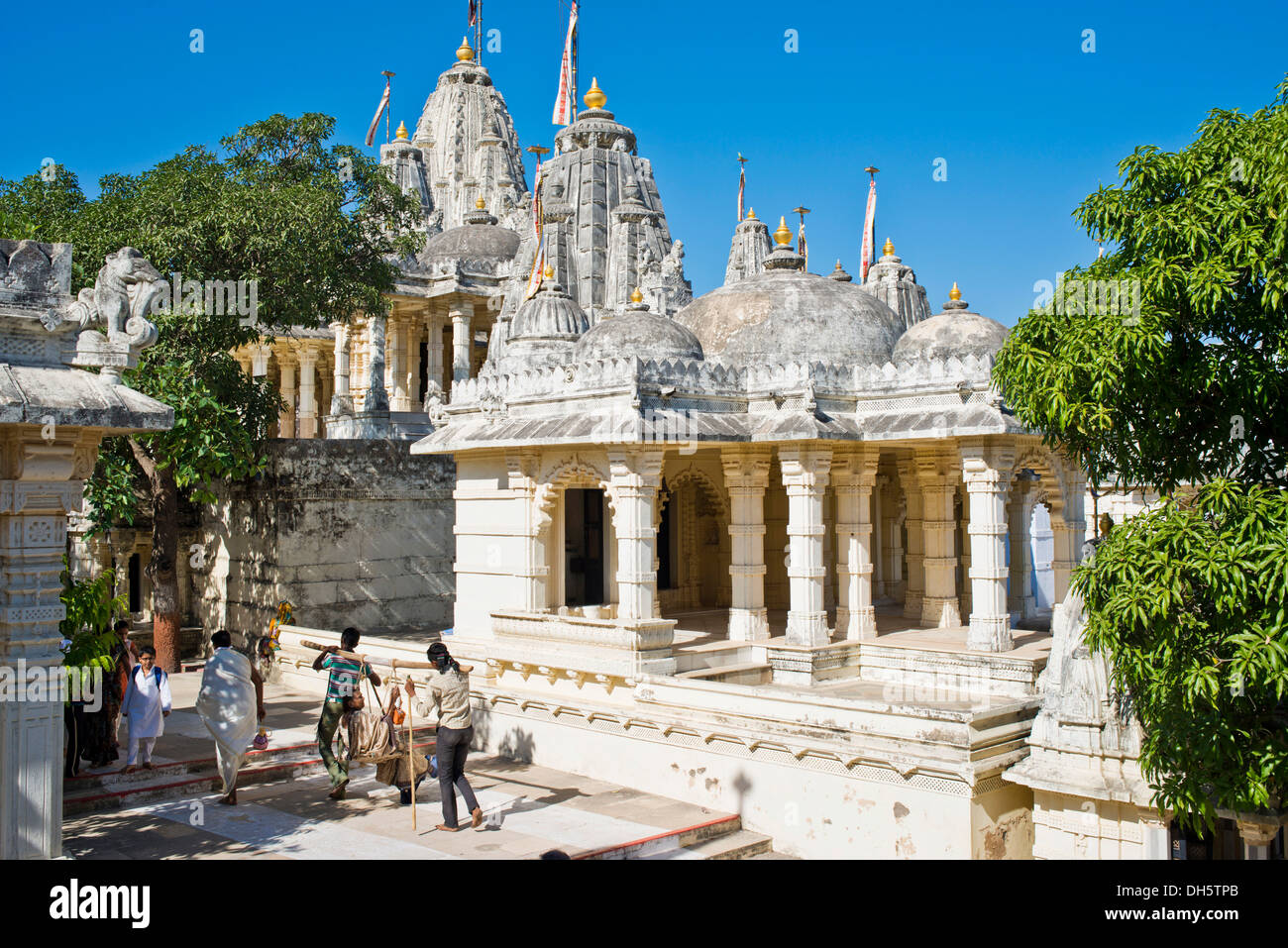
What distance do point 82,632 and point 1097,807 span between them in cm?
1093

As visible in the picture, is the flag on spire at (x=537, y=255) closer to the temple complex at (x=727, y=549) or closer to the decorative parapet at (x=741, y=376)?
the temple complex at (x=727, y=549)

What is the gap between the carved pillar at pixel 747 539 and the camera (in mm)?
17516

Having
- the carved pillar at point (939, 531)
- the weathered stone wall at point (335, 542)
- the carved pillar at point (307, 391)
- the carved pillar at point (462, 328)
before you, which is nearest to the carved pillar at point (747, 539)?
the carved pillar at point (939, 531)

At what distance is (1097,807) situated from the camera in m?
10.7

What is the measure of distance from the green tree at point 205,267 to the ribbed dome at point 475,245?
11160 millimetres

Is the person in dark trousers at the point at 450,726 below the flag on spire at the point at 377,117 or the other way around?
below

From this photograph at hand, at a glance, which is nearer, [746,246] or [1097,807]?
[1097,807]

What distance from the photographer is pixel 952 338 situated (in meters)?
17.0

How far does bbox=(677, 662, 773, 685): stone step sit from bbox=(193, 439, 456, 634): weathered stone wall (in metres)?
10.1

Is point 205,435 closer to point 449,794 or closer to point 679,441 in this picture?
point 679,441

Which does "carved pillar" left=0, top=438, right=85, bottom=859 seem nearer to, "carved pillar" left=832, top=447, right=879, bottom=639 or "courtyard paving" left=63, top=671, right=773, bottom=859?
"courtyard paving" left=63, top=671, right=773, bottom=859

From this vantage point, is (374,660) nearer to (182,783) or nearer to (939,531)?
(182,783)
